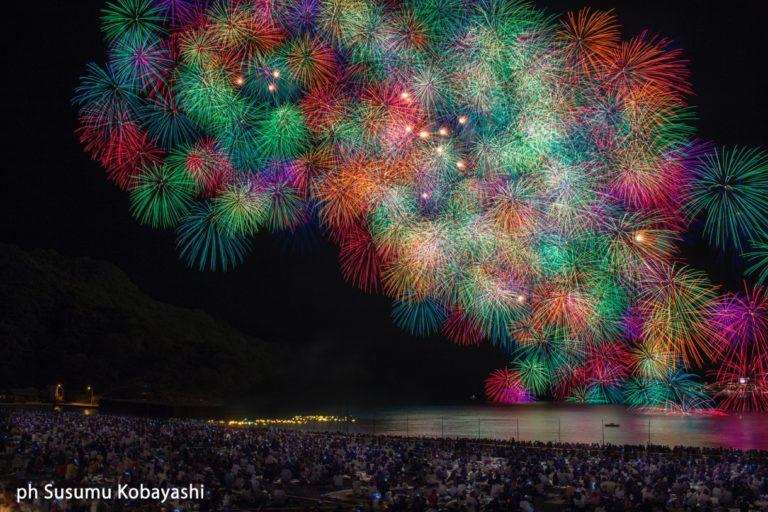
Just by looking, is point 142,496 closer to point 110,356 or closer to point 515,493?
point 515,493

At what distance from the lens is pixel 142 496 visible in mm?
18719

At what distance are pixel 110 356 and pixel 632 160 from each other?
4418 inches

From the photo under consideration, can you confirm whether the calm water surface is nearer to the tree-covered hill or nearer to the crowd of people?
the tree-covered hill

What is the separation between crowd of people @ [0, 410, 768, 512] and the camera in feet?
63.0

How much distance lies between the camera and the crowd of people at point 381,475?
1920cm

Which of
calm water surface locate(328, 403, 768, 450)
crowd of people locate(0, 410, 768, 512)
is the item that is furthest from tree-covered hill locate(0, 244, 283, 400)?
crowd of people locate(0, 410, 768, 512)

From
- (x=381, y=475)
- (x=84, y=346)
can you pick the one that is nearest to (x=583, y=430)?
(x=84, y=346)

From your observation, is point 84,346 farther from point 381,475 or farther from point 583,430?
point 381,475

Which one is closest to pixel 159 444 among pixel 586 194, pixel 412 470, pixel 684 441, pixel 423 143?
pixel 412 470

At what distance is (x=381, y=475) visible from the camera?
23.4 meters

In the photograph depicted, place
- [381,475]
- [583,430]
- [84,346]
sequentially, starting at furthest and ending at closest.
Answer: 1. [84,346]
2. [583,430]
3. [381,475]

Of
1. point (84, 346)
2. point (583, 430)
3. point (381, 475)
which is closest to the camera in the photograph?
point (381, 475)

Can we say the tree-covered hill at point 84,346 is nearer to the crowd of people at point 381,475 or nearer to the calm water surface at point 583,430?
the calm water surface at point 583,430

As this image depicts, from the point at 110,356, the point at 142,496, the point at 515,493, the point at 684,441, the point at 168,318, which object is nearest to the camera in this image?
the point at 142,496
